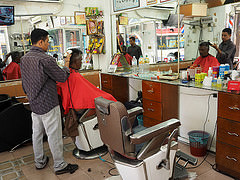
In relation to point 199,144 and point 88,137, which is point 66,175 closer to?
point 88,137

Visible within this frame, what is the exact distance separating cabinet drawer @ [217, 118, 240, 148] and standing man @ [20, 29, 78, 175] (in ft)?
5.26

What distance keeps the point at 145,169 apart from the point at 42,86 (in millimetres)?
1203

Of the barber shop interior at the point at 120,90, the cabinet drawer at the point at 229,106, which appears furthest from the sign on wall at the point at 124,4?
the cabinet drawer at the point at 229,106

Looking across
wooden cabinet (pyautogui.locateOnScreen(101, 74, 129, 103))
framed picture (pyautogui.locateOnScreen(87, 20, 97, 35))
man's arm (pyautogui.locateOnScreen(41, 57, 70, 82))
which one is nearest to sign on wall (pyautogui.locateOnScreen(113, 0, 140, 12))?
framed picture (pyautogui.locateOnScreen(87, 20, 97, 35))

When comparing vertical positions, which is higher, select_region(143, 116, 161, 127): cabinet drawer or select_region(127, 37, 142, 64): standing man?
select_region(127, 37, 142, 64): standing man

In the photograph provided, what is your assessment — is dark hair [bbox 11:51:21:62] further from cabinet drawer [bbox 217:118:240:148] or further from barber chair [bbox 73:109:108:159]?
cabinet drawer [bbox 217:118:240:148]

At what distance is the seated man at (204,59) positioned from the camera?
2.75 meters

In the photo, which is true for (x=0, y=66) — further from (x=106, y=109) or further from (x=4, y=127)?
(x=106, y=109)

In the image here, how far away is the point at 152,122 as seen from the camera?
9.57 feet

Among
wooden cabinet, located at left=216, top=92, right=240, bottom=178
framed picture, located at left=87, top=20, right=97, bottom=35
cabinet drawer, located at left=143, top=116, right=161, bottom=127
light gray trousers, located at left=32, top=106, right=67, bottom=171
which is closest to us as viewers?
wooden cabinet, located at left=216, top=92, right=240, bottom=178

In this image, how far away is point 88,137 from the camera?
2.51 meters

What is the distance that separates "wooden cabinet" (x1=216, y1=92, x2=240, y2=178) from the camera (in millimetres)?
1940

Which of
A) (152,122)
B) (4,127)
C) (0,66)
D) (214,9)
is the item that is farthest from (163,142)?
(0,66)

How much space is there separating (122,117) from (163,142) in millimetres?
496
